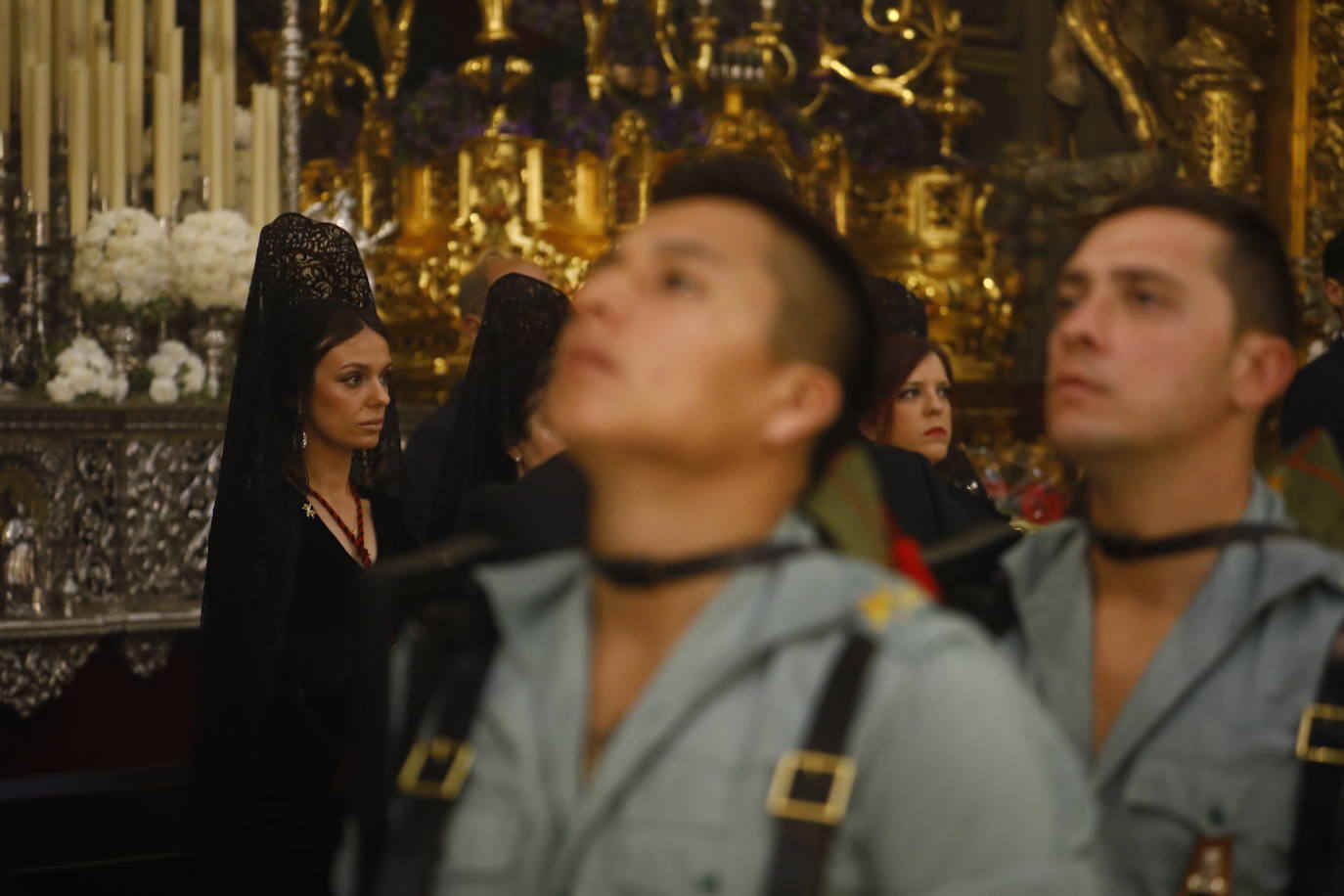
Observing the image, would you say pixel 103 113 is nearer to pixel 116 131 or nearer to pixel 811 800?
pixel 116 131

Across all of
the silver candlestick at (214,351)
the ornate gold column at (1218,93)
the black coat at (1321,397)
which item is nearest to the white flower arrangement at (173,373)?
the silver candlestick at (214,351)

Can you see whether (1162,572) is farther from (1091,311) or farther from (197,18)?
(197,18)

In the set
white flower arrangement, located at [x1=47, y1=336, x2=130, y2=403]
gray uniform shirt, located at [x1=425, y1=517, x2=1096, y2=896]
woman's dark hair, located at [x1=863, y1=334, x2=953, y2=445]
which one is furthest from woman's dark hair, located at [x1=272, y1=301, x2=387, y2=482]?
gray uniform shirt, located at [x1=425, y1=517, x2=1096, y2=896]

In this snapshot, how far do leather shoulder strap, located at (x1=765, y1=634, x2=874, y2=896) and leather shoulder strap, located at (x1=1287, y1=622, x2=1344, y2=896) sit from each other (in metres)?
0.48

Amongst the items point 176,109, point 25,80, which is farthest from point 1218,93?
point 25,80

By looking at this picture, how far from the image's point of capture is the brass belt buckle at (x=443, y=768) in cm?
159

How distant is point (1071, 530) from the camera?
1954 millimetres

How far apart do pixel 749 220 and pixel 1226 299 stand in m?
0.52

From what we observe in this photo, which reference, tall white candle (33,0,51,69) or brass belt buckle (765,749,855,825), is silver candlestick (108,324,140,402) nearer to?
tall white candle (33,0,51,69)

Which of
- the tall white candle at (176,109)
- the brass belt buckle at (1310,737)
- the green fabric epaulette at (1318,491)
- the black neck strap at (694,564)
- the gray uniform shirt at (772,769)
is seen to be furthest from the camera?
the tall white candle at (176,109)

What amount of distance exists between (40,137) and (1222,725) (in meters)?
4.64

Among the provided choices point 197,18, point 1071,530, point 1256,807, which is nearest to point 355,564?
point 1071,530

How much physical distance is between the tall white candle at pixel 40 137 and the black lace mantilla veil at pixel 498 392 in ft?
7.51

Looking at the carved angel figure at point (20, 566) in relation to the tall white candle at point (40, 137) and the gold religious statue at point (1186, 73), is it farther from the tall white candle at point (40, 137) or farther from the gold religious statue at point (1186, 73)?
the gold religious statue at point (1186, 73)
